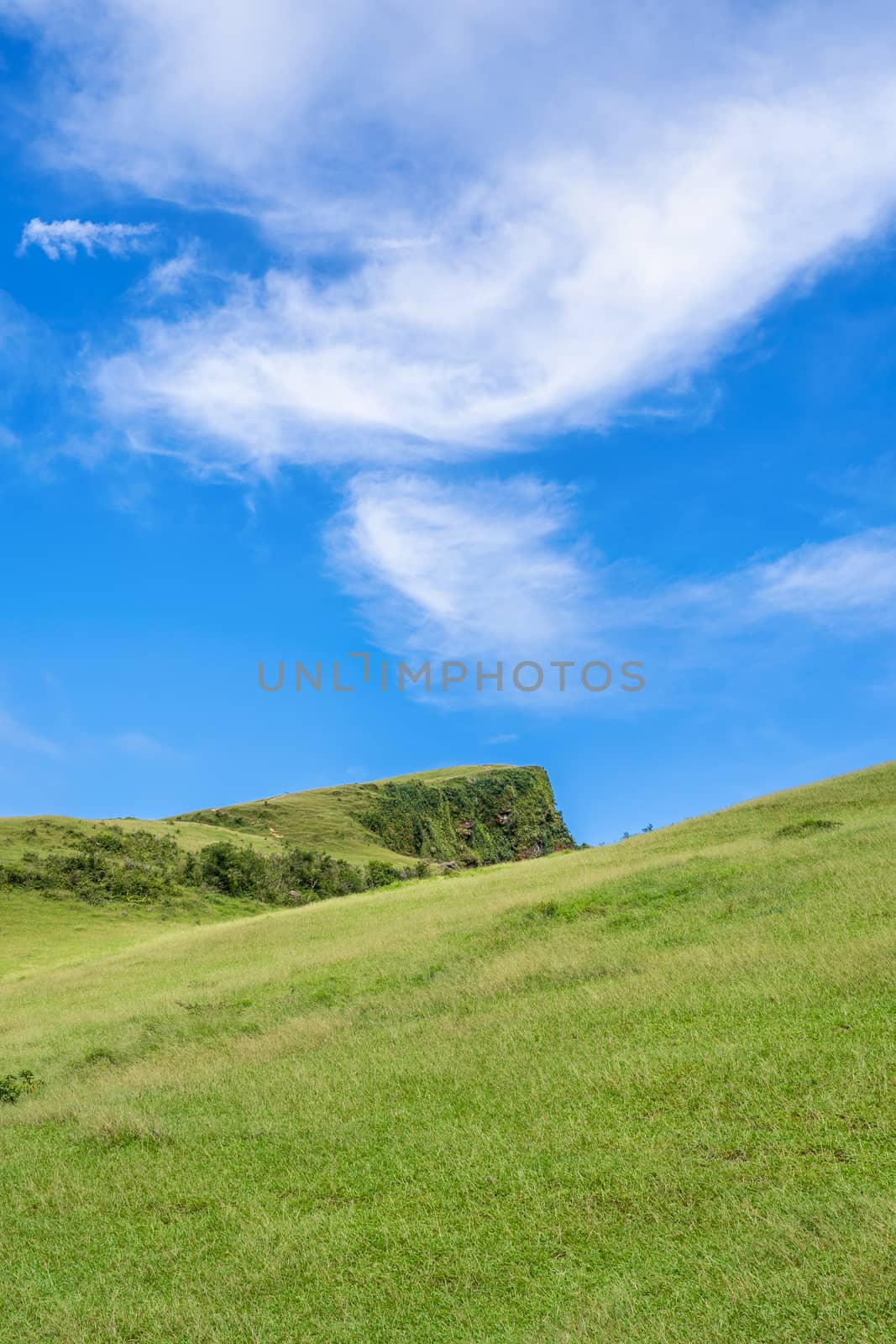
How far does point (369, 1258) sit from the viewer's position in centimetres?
848

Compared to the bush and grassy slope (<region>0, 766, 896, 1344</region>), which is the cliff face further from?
grassy slope (<region>0, 766, 896, 1344</region>)

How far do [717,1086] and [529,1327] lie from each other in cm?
460

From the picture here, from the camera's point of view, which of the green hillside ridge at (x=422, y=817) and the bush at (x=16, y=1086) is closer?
the bush at (x=16, y=1086)

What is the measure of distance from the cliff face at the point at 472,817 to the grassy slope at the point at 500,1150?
5239 inches

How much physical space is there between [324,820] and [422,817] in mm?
29635

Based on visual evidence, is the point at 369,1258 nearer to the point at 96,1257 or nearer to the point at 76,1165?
the point at 96,1257

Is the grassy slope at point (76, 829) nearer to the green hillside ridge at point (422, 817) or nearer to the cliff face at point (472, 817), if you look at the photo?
the green hillside ridge at point (422, 817)

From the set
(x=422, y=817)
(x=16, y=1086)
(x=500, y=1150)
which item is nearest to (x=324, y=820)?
(x=422, y=817)

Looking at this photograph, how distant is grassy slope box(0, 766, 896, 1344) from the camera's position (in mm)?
7387

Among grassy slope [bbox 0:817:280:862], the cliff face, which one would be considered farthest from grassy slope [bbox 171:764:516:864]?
grassy slope [bbox 0:817:280:862]

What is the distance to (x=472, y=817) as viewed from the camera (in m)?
180

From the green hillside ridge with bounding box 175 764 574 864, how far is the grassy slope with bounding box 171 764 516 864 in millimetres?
169

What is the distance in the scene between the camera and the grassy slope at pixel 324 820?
4936 inches

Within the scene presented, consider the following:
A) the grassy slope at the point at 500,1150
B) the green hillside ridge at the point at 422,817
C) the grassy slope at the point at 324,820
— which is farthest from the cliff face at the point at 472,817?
the grassy slope at the point at 500,1150
